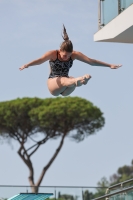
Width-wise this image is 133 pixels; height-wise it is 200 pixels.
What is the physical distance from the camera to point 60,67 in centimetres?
1070

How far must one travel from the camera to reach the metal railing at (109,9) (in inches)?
661

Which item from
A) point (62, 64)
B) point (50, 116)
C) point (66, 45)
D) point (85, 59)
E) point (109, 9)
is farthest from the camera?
point (50, 116)

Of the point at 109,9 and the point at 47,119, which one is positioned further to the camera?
the point at 47,119

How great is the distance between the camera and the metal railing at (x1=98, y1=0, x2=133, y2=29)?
16781mm

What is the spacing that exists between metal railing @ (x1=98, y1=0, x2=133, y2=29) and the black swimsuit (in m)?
6.03

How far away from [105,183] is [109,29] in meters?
30.3

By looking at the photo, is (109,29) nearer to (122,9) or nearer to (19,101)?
(122,9)

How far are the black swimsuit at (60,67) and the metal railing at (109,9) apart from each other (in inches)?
237

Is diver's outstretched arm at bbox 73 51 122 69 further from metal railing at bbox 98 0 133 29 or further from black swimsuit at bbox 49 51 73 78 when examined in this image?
metal railing at bbox 98 0 133 29

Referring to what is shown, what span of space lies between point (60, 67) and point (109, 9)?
700cm

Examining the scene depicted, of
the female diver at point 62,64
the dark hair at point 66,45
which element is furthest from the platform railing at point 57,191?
the dark hair at point 66,45

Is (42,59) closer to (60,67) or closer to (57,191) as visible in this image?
(60,67)

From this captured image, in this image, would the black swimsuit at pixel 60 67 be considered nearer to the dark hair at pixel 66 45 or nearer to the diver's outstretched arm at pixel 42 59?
the diver's outstretched arm at pixel 42 59

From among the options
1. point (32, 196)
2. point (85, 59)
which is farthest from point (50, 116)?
point (85, 59)
